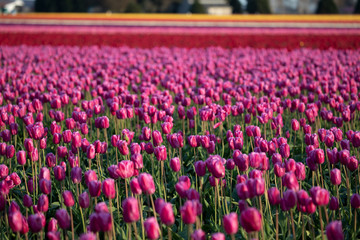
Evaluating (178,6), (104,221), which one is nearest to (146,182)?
(104,221)

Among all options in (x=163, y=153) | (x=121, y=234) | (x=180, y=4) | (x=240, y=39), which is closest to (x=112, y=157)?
(x=163, y=153)

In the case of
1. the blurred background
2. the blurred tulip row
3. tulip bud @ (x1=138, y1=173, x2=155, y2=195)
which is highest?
the blurred background

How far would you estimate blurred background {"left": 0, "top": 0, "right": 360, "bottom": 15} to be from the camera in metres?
39.2

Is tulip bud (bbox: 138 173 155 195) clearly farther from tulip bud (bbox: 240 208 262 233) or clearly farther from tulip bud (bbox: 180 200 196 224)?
tulip bud (bbox: 240 208 262 233)

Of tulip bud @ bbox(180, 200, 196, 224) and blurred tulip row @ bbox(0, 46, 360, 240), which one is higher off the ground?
tulip bud @ bbox(180, 200, 196, 224)

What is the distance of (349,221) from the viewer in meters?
2.60

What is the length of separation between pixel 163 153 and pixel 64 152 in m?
0.79

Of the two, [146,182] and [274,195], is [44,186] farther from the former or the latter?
[274,195]

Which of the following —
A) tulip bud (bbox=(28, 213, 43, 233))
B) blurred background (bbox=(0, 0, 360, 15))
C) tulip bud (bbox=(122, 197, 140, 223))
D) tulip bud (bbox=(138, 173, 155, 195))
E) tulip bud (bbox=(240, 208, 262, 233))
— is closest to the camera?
tulip bud (bbox=(240, 208, 262, 233))

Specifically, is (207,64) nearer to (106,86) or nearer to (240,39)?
(106,86)

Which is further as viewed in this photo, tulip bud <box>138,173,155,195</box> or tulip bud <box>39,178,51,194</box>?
tulip bud <box>39,178,51,194</box>

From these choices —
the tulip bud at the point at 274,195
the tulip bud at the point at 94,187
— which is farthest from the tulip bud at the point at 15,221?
the tulip bud at the point at 274,195

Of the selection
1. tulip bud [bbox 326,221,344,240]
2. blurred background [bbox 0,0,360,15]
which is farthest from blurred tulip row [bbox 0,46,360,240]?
blurred background [bbox 0,0,360,15]

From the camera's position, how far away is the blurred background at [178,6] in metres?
39.2
